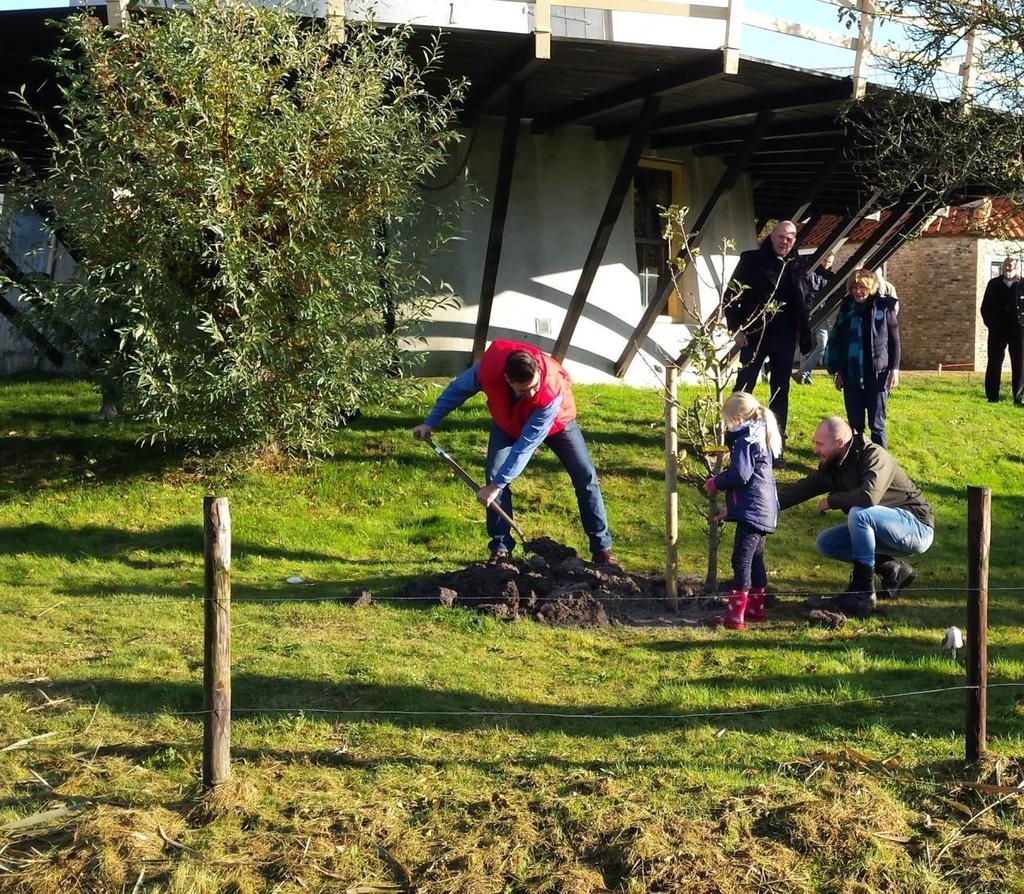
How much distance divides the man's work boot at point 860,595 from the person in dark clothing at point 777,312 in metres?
3.28

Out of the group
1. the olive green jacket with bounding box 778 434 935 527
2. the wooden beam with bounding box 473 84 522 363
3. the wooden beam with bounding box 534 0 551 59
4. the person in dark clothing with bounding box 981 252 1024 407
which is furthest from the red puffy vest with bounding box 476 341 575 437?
the person in dark clothing with bounding box 981 252 1024 407

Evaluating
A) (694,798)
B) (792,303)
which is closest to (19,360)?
(792,303)

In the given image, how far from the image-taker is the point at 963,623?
754cm

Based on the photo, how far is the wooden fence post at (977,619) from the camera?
516 centimetres

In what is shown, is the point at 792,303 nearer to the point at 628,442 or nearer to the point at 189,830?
the point at 628,442

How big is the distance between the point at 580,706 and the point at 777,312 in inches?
226

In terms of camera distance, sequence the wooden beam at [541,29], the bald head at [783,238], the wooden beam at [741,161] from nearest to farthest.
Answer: the bald head at [783,238] → the wooden beam at [541,29] → the wooden beam at [741,161]

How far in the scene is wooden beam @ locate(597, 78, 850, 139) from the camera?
12.7m

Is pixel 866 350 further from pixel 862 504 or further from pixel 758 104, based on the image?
pixel 758 104

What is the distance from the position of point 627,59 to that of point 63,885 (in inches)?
385

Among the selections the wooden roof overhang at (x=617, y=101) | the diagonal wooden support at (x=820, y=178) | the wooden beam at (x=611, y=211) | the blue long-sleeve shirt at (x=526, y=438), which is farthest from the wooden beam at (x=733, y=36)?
the blue long-sleeve shirt at (x=526, y=438)

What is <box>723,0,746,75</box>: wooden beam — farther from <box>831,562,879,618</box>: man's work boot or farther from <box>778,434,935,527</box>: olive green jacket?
<box>831,562,879,618</box>: man's work boot

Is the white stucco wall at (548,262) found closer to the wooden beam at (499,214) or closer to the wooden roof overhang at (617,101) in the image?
the wooden roof overhang at (617,101)

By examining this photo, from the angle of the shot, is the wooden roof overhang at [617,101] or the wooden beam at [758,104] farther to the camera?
the wooden beam at [758,104]
